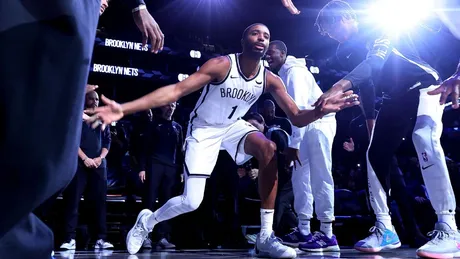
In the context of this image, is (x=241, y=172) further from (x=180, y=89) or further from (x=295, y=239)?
(x=180, y=89)

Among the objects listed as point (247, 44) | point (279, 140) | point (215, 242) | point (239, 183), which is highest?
point (247, 44)

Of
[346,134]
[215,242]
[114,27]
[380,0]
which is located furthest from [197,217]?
[346,134]

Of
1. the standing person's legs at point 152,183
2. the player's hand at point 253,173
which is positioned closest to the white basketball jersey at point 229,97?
the standing person's legs at point 152,183

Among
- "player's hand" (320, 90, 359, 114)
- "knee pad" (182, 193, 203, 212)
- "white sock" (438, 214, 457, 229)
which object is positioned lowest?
"white sock" (438, 214, 457, 229)

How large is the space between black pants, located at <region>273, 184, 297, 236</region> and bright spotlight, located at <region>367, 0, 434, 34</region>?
9.50 feet

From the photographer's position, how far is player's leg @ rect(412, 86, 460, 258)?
2.85m

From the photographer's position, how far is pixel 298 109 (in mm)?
3473

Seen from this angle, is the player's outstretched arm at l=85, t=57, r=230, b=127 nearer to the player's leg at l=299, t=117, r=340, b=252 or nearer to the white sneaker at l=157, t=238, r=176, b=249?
the player's leg at l=299, t=117, r=340, b=252

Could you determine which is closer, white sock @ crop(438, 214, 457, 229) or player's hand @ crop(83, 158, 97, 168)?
white sock @ crop(438, 214, 457, 229)

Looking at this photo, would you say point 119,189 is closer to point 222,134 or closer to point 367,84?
point 222,134

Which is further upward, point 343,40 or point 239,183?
point 343,40

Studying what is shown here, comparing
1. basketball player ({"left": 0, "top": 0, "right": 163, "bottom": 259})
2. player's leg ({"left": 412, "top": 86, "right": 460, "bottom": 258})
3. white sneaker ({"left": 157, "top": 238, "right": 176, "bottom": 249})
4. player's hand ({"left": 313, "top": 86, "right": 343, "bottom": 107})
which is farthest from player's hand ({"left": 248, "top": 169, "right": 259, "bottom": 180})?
basketball player ({"left": 0, "top": 0, "right": 163, "bottom": 259})

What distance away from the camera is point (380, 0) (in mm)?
3699

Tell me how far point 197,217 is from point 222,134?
2846mm
